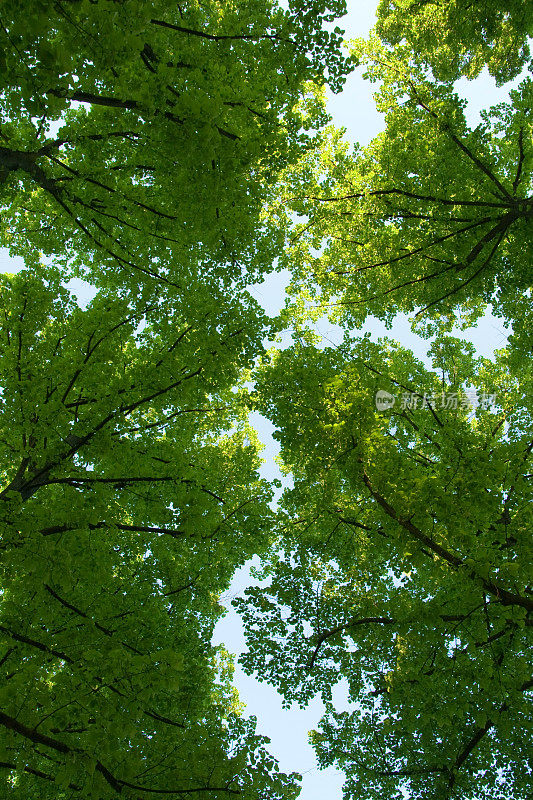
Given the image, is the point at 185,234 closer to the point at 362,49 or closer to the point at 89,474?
the point at 89,474

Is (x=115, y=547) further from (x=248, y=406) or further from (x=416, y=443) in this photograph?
(x=416, y=443)

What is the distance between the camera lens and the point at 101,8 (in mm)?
2623

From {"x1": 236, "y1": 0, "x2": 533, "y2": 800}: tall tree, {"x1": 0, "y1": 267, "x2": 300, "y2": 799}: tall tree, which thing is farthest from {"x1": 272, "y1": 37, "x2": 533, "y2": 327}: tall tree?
{"x1": 0, "y1": 267, "x2": 300, "y2": 799}: tall tree

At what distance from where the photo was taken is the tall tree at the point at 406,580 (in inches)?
165

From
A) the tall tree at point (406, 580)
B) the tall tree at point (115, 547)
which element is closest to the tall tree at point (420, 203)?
the tall tree at point (406, 580)

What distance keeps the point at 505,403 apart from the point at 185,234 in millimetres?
6947

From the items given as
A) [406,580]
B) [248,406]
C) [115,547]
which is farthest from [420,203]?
[115,547]

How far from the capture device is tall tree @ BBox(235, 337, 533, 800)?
4180mm

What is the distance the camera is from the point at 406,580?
7.22 meters

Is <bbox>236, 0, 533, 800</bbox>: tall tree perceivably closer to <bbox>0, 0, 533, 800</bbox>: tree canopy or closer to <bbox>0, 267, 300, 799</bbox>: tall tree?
<bbox>0, 0, 533, 800</bbox>: tree canopy

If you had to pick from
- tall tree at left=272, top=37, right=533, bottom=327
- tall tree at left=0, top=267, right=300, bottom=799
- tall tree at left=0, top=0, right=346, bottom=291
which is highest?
tall tree at left=272, top=37, right=533, bottom=327

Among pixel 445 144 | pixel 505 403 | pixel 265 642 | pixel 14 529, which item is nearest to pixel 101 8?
pixel 14 529

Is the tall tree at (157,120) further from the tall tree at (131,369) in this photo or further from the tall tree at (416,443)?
the tall tree at (416,443)

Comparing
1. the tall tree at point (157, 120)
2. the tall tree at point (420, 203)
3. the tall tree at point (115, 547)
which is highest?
the tall tree at point (420, 203)
